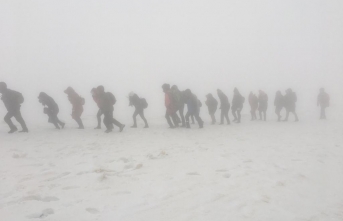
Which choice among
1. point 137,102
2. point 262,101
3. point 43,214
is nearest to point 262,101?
point 262,101

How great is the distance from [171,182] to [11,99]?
8.50 m

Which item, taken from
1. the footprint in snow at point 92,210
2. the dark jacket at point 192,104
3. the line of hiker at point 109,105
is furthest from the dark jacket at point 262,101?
the footprint in snow at point 92,210

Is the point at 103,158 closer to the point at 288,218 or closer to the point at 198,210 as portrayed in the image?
the point at 198,210

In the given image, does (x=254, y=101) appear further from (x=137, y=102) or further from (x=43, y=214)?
(x=43, y=214)

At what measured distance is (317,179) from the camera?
15.6 feet

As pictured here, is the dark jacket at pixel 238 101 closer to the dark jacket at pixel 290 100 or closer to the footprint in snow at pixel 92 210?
→ the dark jacket at pixel 290 100

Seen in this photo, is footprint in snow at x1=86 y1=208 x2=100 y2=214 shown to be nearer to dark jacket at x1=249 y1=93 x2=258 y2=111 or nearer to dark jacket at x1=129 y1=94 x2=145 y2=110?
dark jacket at x1=129 y1=94 x2=145 y2=110

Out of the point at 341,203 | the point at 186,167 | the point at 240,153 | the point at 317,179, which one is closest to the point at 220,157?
the point at 240,153

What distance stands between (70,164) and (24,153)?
1890 mm

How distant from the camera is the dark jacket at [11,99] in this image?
977cm

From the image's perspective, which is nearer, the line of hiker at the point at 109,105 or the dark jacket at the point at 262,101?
the line of hiker at the point at 109,105

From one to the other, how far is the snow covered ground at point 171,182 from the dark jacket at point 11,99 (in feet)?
10.0

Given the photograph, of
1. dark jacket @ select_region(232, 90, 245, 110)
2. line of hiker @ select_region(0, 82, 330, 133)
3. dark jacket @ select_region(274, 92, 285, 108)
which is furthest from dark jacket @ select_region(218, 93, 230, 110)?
dark jacket @ select_region(274, 92, 285, 108)

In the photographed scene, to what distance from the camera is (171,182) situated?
4.43 m
